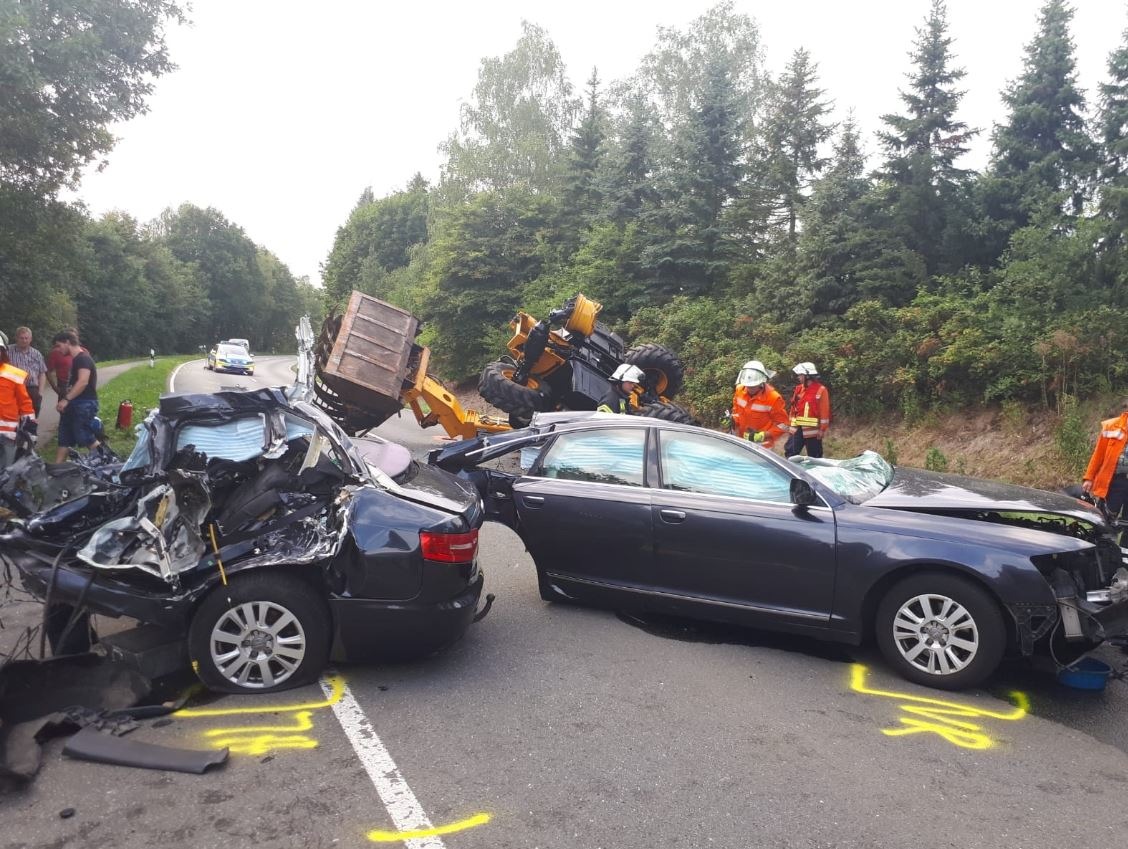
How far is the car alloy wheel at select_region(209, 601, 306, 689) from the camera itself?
4148 mm

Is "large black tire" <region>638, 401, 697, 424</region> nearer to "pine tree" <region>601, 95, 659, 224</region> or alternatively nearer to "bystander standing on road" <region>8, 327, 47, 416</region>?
"bystander standing on road" <region>8, 327, 47, 416</region>

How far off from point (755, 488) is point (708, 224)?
51.1ft

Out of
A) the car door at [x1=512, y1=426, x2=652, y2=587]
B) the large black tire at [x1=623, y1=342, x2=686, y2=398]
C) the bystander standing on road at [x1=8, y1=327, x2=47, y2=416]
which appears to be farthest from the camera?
the large black tire at [x1=623, y1=342, x2=686, y2=398]

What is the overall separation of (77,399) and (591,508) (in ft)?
Answer: 23.8

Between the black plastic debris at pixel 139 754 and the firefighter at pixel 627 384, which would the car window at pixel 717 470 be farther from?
the firefighter at pixel 627 384

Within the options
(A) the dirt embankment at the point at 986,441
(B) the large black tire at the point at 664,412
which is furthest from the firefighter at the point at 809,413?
(A) the dirt embankment at the point at 986,441

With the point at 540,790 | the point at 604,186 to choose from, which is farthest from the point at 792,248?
the point at 540,790

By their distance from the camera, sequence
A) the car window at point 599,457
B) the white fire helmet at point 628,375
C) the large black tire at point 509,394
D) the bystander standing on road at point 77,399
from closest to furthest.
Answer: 1. the car window at point 599,457
2. the bystander standing on road at point 77,399
3. the white fire helmet at point 628,375
4. the large black tire at point 509,394

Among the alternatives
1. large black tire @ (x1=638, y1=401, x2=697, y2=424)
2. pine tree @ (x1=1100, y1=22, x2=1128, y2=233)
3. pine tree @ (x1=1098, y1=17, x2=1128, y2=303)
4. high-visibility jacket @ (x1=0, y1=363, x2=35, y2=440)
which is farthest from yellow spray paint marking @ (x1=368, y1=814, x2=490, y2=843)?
pine tree @ (x1=1100, y1=22, x2=1128, y2=233)

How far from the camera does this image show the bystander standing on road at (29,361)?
9.73 metres

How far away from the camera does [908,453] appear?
11.8 m

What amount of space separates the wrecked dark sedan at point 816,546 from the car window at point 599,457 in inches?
0.4

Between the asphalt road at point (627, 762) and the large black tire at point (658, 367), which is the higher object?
the large black tire at point (658, 367)

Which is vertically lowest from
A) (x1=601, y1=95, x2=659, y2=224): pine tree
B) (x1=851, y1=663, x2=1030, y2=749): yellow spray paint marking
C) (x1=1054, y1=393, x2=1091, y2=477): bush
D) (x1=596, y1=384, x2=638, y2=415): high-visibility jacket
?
(x1=851, y1=663, x2=1030, y2=749): yellow spray paint marking
